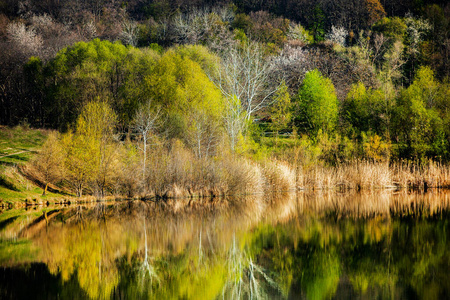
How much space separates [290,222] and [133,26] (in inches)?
2875

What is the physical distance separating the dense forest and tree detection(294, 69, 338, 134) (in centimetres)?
13

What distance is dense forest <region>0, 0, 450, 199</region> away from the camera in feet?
107

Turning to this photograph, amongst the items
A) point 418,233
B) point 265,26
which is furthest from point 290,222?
point 265,26

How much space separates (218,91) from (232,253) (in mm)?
32859

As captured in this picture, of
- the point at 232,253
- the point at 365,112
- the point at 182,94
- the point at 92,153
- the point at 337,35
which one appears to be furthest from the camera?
the point at 337,35

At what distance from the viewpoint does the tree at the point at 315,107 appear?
164 feet

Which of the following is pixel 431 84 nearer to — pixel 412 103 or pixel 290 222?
pixel 412 103

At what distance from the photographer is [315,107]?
50.8 meters

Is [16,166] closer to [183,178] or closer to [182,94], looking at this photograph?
[183,178]

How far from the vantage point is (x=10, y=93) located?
196 feet

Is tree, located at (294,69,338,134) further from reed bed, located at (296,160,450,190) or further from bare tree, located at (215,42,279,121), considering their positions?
reed bed, located at (296,160,450,190)

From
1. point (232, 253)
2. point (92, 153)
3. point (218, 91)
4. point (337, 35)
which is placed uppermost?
point (337, 35)

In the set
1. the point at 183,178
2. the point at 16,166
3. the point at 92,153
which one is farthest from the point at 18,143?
the point at 183,178

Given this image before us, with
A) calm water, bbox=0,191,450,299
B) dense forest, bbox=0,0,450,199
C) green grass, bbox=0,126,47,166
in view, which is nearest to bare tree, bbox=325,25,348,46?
dense forest, bbox=0,0,450,199
